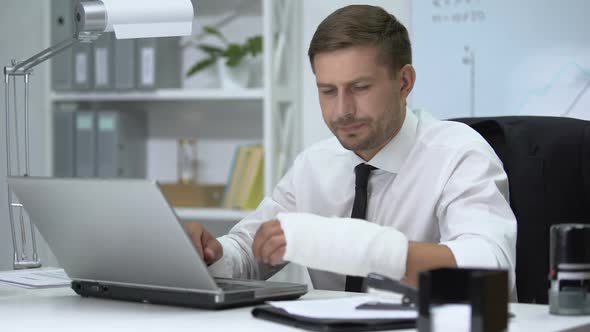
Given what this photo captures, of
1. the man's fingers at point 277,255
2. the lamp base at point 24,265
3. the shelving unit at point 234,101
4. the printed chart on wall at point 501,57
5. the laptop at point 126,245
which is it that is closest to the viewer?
the laptop at point 126,245

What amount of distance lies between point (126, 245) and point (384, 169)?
0.65 m

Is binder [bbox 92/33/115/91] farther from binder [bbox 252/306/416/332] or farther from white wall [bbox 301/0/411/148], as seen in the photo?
binder [bbox 252/306/416/332]

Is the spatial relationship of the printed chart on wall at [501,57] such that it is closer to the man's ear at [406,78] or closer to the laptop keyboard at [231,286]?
the man's ear at [406,78]

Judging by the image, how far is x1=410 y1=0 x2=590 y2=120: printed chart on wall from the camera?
9.68 feet

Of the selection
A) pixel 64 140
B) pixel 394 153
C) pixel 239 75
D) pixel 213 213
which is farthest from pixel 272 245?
pixel 64 140

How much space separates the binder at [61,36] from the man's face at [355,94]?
1.97m

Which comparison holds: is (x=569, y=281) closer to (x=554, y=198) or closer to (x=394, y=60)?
(x=554, y=198)

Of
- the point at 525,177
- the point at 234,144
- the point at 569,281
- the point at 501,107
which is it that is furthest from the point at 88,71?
the point at 569,281

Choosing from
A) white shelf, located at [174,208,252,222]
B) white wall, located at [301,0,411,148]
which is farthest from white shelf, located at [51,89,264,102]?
white shelf, located at [174,208,252,222]

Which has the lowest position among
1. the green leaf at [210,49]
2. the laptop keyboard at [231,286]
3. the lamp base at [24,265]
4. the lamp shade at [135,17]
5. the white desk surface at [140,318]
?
the lamp base at [24,265]

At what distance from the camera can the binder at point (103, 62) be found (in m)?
3.46

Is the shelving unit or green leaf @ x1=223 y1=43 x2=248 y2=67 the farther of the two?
green leaf @ x1=223 y1=43 x2=248 y2=67

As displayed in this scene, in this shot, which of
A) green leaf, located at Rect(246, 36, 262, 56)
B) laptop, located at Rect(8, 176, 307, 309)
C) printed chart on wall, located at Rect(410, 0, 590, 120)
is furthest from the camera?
green leaf, located at Rect(246, 36, 262, 56)

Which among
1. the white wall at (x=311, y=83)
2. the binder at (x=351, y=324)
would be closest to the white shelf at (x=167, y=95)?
the white wall at (x=311, y=83)
